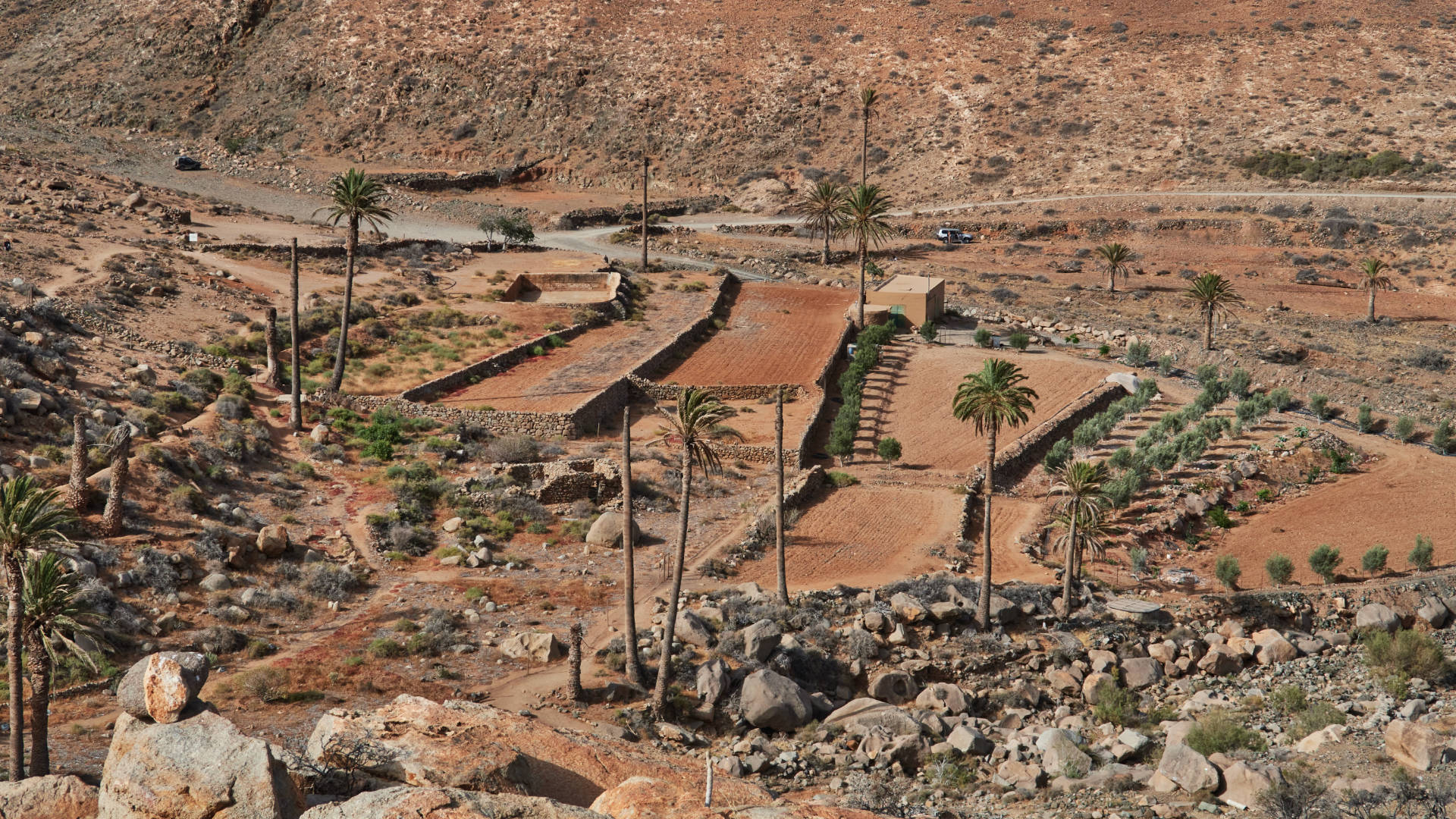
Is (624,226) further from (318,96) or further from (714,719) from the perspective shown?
(714,719)

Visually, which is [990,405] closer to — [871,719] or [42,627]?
[871,719]

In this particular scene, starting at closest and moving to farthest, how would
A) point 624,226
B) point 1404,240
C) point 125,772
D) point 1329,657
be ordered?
1. point 125,772
2. point 1329,657
3. point 1404,240
4. point 624,226

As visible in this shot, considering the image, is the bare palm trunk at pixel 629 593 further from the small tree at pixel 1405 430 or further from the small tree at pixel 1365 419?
the small tree at pixel 1405 430

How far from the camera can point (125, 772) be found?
17.7 meters

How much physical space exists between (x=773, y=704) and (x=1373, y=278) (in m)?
58.0

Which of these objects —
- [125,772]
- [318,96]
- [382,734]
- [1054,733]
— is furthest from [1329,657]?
[318,96]

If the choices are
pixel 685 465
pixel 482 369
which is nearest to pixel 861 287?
pixel 482 369

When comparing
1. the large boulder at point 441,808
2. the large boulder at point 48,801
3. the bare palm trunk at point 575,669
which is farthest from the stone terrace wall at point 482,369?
the large boulder at point 441,808

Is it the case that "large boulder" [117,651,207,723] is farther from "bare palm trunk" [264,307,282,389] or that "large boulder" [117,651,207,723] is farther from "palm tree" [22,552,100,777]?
"bare palm trunk" [264,307,282,389]

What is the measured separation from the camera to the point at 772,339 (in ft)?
218

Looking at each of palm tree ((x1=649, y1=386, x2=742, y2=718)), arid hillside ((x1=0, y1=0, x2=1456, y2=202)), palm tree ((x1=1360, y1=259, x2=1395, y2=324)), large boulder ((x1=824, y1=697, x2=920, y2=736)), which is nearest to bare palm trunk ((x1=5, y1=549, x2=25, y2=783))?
palm tree ((x1=649, y1=386, x2=742, y2=718))

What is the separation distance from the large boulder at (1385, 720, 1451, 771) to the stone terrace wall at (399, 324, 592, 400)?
1517 inches

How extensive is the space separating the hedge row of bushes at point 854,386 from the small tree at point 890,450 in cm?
126

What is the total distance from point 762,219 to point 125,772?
269 feet
